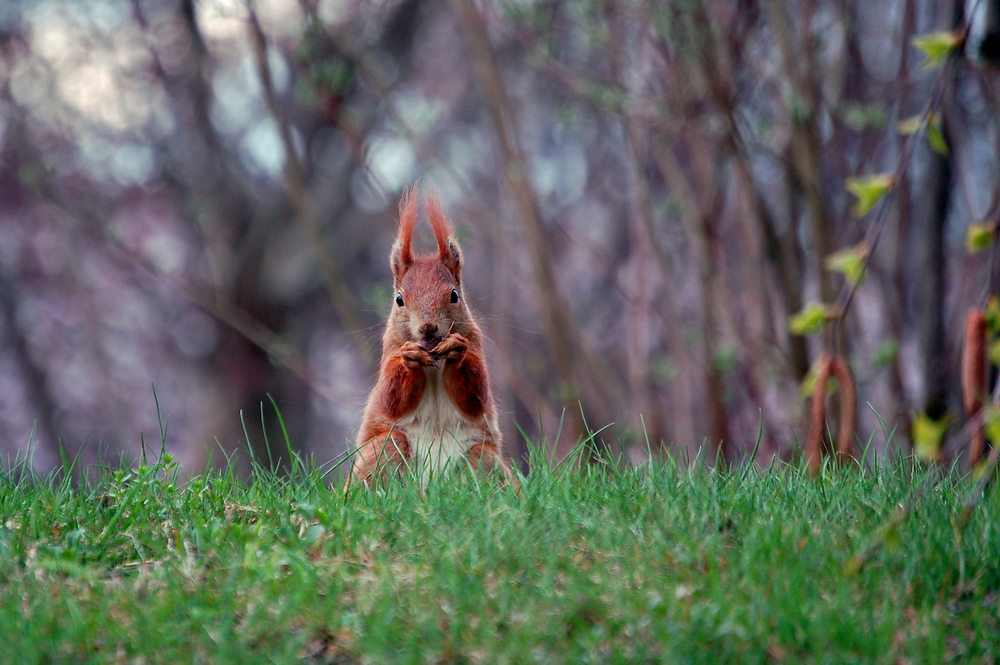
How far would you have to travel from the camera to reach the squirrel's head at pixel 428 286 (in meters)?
3.77

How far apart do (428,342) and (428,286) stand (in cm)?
28

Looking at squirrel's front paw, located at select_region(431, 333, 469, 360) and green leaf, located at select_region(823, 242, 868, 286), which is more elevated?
green leaf, located at select_region(823, 242, 868, 286)

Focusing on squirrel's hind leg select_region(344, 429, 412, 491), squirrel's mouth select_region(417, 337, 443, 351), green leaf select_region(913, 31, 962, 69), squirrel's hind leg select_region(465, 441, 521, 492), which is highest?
green leaf select_region(913, 31, 962, 69)

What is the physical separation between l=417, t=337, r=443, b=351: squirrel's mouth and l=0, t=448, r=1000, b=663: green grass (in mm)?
656

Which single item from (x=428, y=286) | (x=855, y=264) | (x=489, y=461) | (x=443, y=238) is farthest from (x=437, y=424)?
(x=855, y=264)

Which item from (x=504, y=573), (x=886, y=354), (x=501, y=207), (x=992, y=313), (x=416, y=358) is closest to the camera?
(x=992, y=313)

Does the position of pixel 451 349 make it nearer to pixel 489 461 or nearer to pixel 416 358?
pixel 416 358

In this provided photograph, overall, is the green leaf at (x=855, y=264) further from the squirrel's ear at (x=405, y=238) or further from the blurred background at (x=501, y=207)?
the squirrel's ear at (x=405, y=238)

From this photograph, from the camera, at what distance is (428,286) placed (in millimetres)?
3871

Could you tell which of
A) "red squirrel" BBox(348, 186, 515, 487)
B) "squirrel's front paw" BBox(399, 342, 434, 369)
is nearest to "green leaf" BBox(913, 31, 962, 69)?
"red squirrel" BBox(348, 186, 515, 487)

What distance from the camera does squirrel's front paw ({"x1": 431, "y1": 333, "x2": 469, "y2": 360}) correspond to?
11.6ft

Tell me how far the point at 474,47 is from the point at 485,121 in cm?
601

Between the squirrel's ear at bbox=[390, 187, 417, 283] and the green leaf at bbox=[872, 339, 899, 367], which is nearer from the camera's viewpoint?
the squirrel's ear at bbox=[390, 187, 417, 283]

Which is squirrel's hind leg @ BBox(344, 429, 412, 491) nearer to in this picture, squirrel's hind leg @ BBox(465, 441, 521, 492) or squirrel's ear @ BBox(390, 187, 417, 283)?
squirrel's hind leg @ BBox(465, 441, 521, 492)
